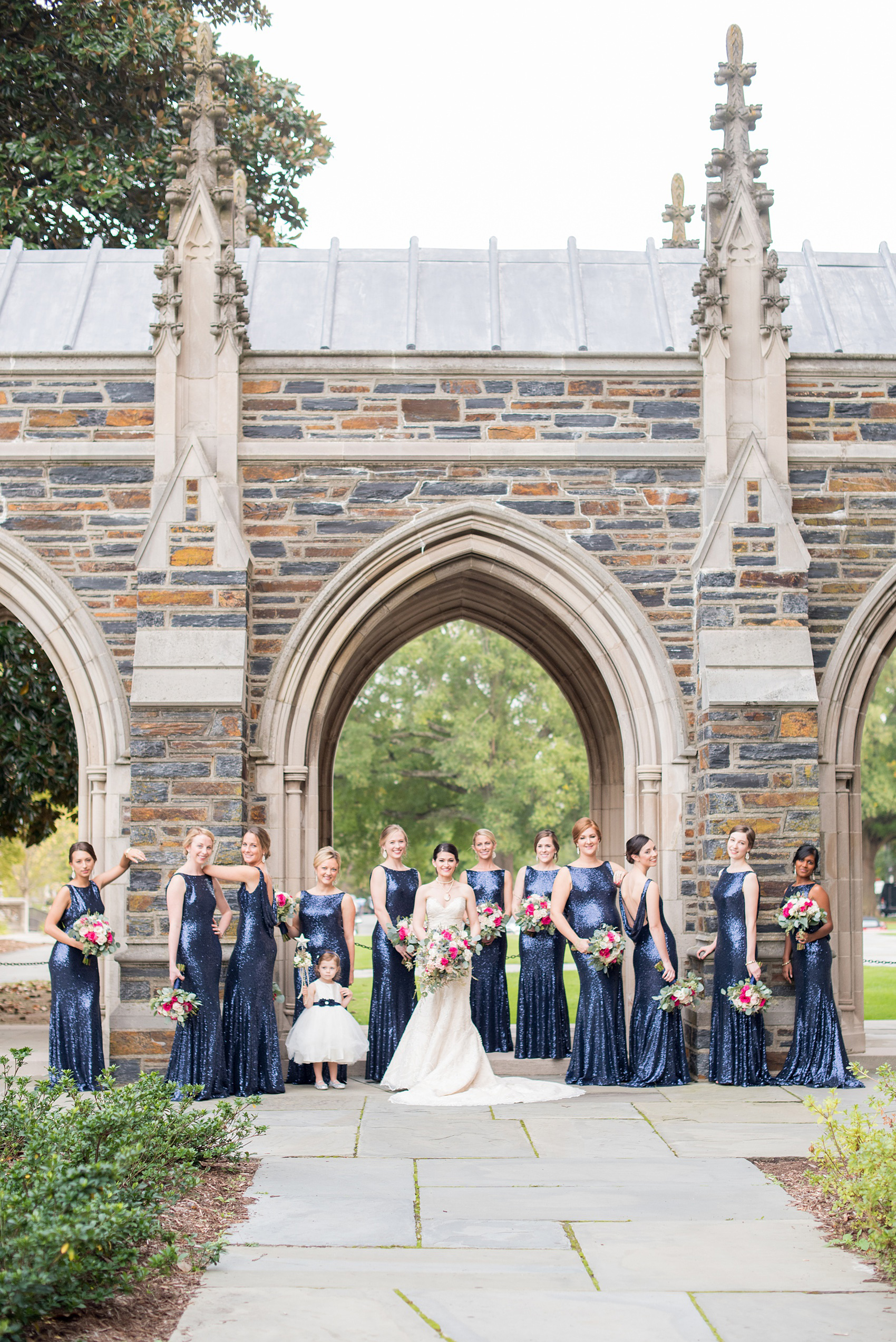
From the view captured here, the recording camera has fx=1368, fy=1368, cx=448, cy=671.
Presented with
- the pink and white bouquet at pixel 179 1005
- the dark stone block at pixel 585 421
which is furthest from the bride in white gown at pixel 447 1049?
the dark stone block at pixel 585 421

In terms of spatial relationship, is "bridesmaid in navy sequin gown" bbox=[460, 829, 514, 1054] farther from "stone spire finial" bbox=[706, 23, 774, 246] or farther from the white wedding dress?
"stone spire finial" bbox=[706, 23, 774, 246]

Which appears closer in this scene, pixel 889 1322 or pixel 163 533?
pixel 889 1322

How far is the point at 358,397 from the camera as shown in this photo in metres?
9.07

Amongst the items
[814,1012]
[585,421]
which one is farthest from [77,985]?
[585,421]

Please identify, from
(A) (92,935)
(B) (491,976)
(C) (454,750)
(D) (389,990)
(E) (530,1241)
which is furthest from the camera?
→ (C) (454,750)

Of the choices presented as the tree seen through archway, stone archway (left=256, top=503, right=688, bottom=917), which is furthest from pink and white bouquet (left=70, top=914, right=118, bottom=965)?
the tree seen through archway

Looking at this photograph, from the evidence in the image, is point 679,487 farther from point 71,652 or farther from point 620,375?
point 71,652

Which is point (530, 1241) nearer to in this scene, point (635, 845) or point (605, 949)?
point (605, 949)

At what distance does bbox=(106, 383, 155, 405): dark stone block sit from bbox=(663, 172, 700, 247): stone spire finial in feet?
19.1

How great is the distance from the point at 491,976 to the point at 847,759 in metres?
2.76

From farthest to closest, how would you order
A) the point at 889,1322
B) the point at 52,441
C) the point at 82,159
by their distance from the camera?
the point at 82,159, the point at 52,441, the point at 889,1322

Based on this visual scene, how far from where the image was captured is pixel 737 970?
8055 mm

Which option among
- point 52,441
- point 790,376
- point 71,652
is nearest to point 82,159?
point 52,441

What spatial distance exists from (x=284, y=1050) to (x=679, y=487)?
4.45m
